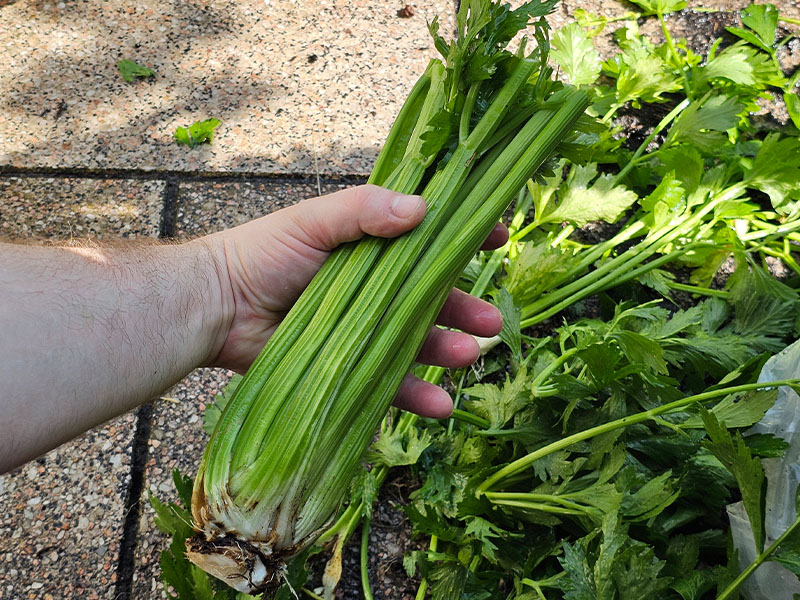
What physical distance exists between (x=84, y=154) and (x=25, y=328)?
1.61 m

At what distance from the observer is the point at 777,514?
73.2 inches

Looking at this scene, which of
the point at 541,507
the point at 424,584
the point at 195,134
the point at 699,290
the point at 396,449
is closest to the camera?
the point at 541,507

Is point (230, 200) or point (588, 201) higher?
point (588, 201)

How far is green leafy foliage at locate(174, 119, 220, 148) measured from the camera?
2.97 meters

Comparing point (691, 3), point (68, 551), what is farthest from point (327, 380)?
point (691, 3)

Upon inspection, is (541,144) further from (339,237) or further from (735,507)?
(735,507)

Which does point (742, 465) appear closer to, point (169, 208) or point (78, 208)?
point (169, 208)

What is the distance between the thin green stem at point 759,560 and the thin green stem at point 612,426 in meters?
0.33

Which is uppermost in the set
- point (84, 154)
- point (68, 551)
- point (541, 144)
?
point (541, 144)

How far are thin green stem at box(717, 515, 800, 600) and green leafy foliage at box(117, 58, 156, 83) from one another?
10.0 feet

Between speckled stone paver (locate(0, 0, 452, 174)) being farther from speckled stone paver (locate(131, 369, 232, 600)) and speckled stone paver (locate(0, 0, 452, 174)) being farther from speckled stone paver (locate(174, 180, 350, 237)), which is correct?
speckled stone paver (locate(131, 369, 232, 600))

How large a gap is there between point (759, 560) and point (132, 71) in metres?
3.12

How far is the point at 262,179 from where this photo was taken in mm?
2969

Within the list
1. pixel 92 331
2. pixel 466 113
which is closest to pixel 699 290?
pixel 466 113
